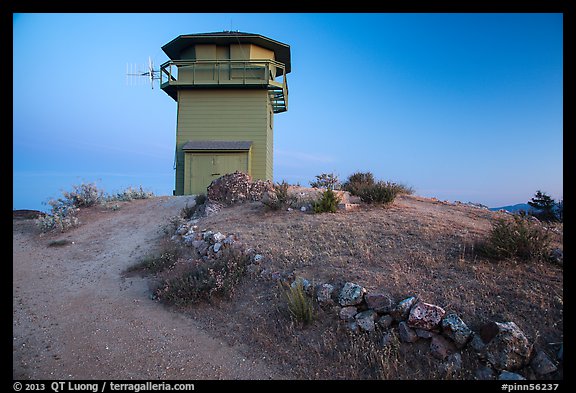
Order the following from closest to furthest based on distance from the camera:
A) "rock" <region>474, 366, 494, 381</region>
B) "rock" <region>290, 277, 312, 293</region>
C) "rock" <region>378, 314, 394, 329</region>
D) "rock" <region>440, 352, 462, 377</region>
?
"rock" <region>474, 366, 494, 381</region> → "rock" <region>440, 352, 462, 377</region> → "rock" <region>378, 314, 394, 329</region> → "rock" <region>290, 277, 312, 293</region>

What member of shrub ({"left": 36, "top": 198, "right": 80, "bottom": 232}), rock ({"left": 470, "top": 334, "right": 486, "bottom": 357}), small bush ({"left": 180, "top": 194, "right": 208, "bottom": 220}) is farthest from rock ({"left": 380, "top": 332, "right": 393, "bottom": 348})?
shrub ({"left": 36, "top": 198, "right": 80, "bottom": 232})

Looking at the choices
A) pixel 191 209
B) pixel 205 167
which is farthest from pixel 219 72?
pixel 191 209

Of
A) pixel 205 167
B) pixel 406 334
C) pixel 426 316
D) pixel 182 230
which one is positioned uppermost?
pixel 205 167

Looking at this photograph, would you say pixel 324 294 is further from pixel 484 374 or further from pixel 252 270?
pixel 484 374

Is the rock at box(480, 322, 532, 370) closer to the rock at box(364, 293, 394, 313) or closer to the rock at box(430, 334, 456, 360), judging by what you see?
the rock at box(430, 334, 456, 360)

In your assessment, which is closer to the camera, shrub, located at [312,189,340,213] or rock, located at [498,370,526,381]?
rock, located at [498,370,526,381]

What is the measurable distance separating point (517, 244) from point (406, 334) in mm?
3350

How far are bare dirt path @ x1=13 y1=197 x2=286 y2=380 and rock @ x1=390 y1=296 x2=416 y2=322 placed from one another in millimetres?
1886

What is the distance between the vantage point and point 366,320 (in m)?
5.53

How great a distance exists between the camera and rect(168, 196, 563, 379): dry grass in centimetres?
502
